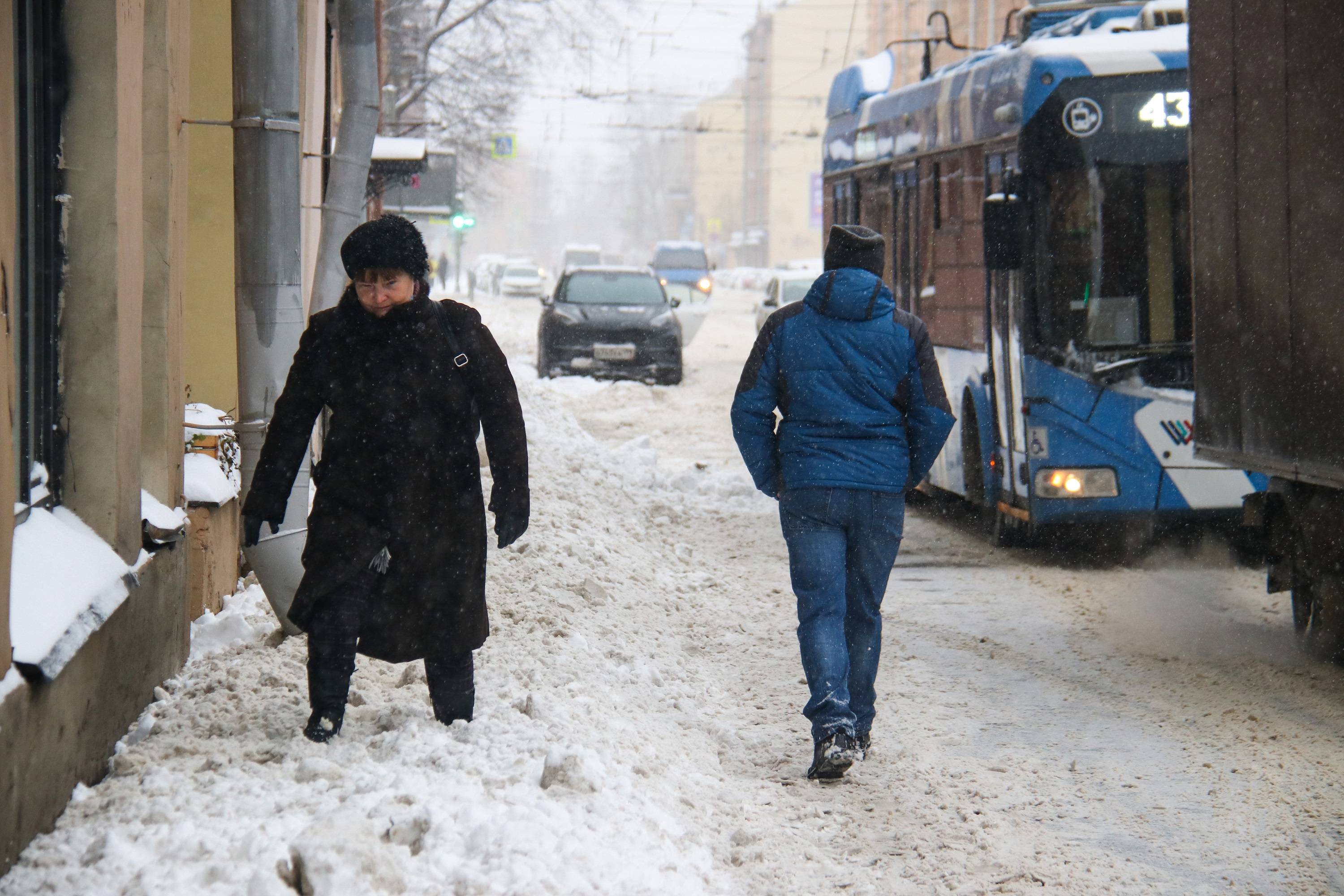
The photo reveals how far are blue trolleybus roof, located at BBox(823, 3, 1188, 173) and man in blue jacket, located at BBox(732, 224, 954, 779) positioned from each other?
4716mm

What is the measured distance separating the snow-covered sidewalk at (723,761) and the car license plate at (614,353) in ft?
46.8

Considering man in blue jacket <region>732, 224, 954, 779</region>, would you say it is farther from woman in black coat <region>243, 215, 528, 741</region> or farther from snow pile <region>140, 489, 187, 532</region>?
snow pile <region>140, 489, 187, 532</region>

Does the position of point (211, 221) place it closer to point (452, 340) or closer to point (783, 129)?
point (452, 340)

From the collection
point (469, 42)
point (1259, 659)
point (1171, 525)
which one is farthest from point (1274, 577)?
point (469, 42)

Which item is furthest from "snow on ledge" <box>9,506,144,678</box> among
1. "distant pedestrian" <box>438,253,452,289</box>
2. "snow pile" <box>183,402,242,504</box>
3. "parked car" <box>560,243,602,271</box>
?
"parked car" <box>560,243,602,271</box>

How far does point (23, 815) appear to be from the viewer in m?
4.01

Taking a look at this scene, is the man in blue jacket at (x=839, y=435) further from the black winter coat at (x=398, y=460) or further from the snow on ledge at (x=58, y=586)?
the snow on ledge at (x=58, y=586)

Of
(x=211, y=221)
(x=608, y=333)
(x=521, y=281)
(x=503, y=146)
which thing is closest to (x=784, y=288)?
(x=608, y=333)

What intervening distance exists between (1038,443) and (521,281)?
56929 mm

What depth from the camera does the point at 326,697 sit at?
4844 millimetres

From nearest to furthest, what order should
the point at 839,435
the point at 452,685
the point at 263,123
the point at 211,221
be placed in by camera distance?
1. the point at 452,685
2. the point at 839,435
3. the point at 263,123
4. the point at 211,221

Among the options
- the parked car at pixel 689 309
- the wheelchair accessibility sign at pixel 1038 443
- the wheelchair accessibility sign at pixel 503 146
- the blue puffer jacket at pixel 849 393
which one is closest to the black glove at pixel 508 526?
the blue puffer jacket at pixel 849 393

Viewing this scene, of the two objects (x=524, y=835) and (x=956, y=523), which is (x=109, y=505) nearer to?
(x=524, y=835)

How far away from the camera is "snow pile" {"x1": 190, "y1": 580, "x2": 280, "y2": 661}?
6.52 m
